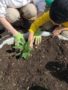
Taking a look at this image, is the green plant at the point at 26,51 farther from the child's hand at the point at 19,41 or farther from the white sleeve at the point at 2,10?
the white sleeve at the point at 2,10

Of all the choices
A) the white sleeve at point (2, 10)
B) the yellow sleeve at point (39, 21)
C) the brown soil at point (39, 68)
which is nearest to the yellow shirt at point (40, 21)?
the yellow sleeve at point (39, 21)

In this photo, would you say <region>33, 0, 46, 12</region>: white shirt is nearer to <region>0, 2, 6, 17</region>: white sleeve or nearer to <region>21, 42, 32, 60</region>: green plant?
<region>0, 2, 6, 17</region>: white sleeve

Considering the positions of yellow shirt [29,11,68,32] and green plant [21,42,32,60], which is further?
yellow shirt [29,11,68,32]

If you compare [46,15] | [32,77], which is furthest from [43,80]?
[46,15]

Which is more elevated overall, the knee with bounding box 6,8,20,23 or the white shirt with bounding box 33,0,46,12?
the white shirt with bounding box 33,0,46,12

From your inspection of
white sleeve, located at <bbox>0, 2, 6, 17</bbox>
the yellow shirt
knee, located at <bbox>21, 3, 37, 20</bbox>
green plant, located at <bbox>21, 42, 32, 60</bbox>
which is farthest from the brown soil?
knee, located at <bbox>21, 3, 37, 20</bbox>

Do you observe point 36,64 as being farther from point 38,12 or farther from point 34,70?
point 38,12
